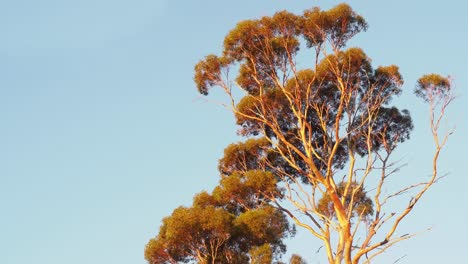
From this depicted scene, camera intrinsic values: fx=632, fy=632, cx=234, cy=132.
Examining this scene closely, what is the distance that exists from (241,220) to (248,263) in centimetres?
166

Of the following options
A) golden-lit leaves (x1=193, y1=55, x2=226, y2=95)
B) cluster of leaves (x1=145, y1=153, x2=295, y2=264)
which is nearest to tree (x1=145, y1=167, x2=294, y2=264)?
cluster of leaves (x1=145, y1=153, x2=295, y2=264)

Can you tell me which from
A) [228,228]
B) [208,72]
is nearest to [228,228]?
[228,228]

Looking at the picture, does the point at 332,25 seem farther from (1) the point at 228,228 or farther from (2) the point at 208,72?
(1) the point at 228,228

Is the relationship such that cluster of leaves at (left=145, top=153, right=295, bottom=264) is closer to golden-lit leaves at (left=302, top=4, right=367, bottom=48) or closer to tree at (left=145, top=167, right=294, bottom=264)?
tree at (left=145, top=167, right=294, bottom=264)

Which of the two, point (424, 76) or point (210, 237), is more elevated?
point (424, 76)

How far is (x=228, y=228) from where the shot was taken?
74.3 feet

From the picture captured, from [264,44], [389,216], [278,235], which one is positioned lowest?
[389,216]

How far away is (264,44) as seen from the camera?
2103 cm

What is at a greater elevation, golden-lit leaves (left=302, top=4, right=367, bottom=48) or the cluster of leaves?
golden-lit leaves (left=302, top=4, right=367, bottom=48)

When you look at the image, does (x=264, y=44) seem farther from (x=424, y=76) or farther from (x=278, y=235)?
(x=278, y=235)

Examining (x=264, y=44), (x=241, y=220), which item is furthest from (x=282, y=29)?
(x=241, y=220)

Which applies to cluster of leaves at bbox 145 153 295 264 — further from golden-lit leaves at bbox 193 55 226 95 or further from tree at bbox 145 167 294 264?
golden-lit leaves at bbox 193 55 226 95

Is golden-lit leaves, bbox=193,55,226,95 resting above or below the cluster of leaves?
above

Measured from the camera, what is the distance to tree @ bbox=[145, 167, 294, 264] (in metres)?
22.4
